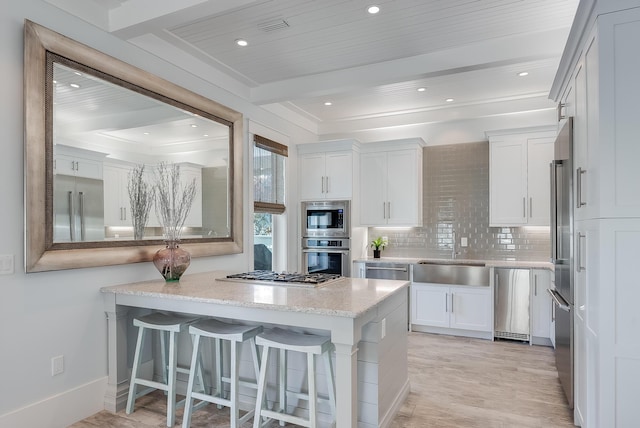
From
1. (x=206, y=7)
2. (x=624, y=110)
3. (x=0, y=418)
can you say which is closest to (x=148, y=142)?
(x=206, y=7)

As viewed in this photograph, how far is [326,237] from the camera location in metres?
5.23

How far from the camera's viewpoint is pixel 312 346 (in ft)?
7.02

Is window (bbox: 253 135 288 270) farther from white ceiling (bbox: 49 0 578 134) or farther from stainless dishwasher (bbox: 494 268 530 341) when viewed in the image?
stainless dishwasher (bbox: 494 268 530 341)

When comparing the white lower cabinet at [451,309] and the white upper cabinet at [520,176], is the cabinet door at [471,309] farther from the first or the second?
the white upper cabinet at [520,176]

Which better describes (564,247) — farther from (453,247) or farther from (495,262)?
(453,247)

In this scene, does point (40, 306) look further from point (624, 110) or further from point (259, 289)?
point (624, 110)

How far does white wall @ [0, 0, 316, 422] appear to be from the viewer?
7.24 ft

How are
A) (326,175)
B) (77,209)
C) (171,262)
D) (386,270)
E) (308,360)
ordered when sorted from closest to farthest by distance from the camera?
(308,360), (77,209), (171,262), (386,270), (326,175)

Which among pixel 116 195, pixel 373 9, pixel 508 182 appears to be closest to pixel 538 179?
pixel 508 182

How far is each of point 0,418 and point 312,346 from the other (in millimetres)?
1845

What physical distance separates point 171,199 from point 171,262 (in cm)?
65

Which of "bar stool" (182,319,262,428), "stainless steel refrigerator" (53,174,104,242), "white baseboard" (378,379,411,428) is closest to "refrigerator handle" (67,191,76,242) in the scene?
"stainless steel refrigerator" (53,174,104,242)

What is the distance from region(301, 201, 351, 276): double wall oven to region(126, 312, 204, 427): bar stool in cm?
251

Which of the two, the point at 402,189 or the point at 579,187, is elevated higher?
the point at 402,189
